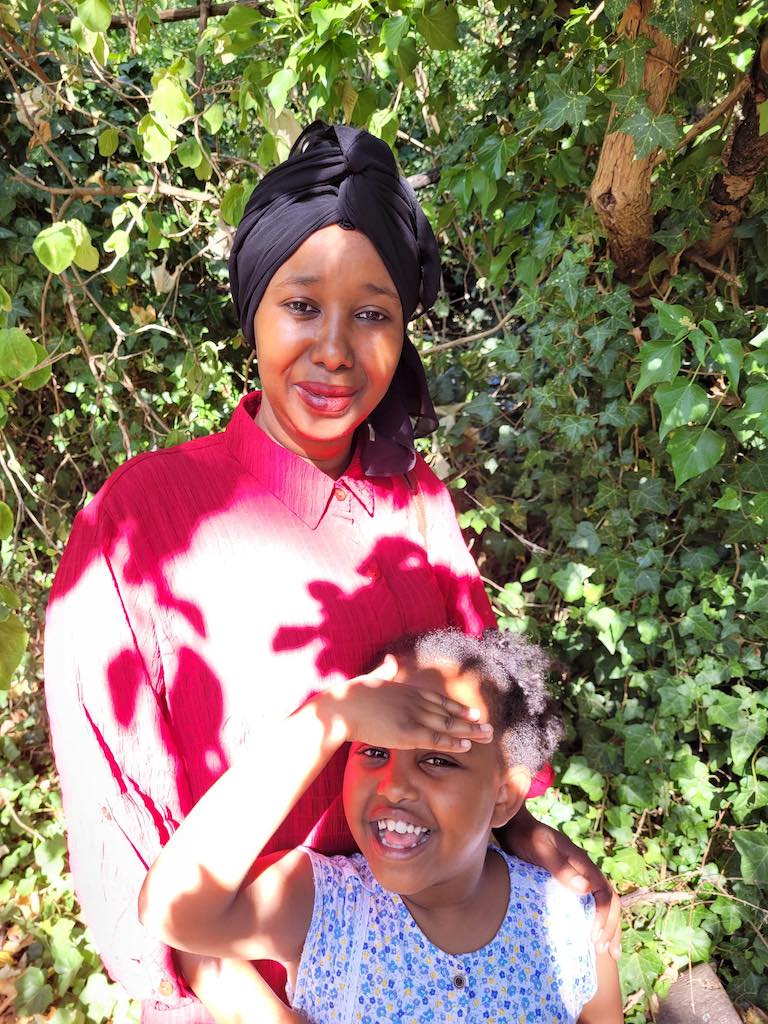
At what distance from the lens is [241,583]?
4.54 feet

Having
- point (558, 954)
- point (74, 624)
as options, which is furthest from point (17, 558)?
point (558, 954)

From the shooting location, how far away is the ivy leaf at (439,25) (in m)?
2.14

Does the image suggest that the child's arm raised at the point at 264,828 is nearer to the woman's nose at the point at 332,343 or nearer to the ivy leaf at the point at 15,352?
the woman's nose at the point at 332,343

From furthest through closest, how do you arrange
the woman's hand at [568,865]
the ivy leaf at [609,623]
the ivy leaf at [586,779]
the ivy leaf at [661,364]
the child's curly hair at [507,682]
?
the ivy leaf at [586,779] < the ivy leaf at [609,623] < the ivy leaf at [661,364] < the woman's hand at [568,865] < the child's curly hair at [507,682]

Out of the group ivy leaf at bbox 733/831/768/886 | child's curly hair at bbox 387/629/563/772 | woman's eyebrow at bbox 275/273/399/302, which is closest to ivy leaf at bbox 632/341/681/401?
child's curly hair at bbox 387/629/563/772

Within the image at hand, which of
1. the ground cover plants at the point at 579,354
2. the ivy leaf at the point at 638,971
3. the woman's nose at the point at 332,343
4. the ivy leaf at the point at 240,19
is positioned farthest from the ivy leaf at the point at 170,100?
the ivy leaf at the point at 638,971

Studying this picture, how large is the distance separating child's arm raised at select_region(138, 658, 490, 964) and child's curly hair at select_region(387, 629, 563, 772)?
133mm

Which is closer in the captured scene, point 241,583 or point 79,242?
point 241,583

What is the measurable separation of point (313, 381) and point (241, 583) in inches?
13.6

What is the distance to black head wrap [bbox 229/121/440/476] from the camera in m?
1.37

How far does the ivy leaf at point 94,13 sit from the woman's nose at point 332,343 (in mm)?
1084

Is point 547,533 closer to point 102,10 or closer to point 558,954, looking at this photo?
point 558,954

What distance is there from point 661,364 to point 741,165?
0.71 metres

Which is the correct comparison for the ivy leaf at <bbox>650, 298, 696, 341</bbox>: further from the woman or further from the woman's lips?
the woman's lips
